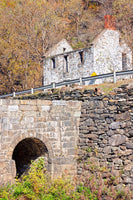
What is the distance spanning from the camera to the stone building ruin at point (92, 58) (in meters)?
27.0

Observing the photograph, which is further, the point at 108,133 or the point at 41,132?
the point at 108,133

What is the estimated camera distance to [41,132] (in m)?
13.0

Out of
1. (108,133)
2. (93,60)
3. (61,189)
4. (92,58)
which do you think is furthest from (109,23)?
(61,189)

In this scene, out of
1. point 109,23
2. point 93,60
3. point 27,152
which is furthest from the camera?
point 109,23

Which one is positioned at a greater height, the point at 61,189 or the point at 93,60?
the point at 93,60

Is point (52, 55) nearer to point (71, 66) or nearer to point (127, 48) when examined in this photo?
point (71, 66)

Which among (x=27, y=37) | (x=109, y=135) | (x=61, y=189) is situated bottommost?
(x=61, y=189)

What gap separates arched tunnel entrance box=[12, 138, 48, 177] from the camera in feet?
44.0

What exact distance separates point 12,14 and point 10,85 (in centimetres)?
821

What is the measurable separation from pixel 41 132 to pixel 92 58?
584 inches

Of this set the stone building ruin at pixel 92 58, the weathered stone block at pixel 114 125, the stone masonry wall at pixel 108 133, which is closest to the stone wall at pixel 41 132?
the stone masonry wall at pixel 108 133

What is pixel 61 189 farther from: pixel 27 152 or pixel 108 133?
pixel 108 133

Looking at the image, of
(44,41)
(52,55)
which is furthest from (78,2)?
(52,55)

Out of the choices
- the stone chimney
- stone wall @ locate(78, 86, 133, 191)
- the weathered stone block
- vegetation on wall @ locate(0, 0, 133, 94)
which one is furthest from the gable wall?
the weathered stone block
